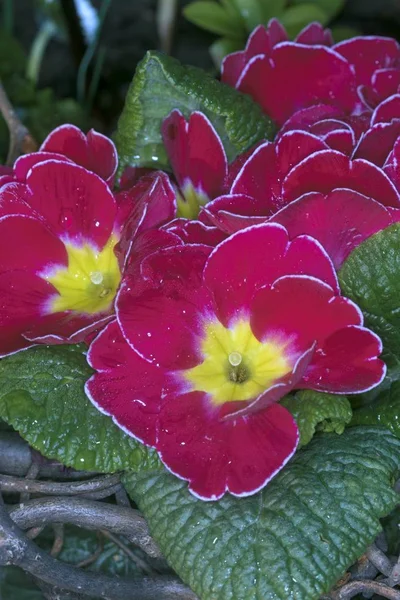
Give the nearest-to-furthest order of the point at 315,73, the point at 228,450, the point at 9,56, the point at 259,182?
the point at 228,450
the point at 259,182
the point at 315,73
the point at 9,56

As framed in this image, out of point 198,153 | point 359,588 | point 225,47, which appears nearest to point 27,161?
point 198,153

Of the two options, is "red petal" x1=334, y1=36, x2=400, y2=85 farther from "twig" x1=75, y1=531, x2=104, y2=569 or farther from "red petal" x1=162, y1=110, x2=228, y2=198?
"twig" x1=75, y1=531, x2=104, y2=569

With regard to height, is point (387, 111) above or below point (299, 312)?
above

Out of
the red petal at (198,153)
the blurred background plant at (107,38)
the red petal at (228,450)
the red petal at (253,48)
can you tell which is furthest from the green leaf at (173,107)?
the blurred background plant at (107,38)

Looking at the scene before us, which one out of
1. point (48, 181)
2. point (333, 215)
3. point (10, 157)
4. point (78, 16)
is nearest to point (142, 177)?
point (48, 181)

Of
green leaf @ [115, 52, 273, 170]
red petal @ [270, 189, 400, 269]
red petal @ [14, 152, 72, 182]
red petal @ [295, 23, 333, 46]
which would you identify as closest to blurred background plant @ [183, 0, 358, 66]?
red petal @ [295, 23, 333, 46]

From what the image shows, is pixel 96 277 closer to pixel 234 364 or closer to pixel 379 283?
pixel 234 364
